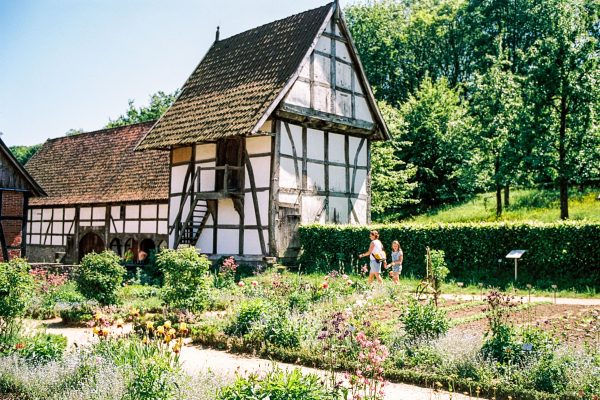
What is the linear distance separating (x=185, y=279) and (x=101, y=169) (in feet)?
73.1

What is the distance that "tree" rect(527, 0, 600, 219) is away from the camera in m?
24.5

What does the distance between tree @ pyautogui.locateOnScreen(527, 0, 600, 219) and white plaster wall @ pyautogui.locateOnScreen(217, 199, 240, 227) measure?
1306 centimetres

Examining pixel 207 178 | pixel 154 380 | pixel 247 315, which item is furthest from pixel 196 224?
pixel 154 380

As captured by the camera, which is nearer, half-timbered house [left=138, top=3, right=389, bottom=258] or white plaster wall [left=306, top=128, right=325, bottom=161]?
half-timbered house [left=138, top=3, right=389, bottom=258]

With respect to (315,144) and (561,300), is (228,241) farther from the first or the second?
(561,300)

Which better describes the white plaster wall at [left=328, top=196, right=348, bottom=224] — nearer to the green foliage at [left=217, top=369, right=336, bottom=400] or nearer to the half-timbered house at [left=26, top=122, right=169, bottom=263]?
the half-timbered house at [left=26, top=122, right=169, bottom=263]

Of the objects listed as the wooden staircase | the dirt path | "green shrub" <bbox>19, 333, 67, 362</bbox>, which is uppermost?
the wooden staircase

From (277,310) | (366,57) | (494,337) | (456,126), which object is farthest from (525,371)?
(366,57)

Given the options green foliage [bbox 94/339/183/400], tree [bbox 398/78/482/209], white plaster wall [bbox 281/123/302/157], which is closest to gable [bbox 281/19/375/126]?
white plaster wall [bbox 281/123/302/157]

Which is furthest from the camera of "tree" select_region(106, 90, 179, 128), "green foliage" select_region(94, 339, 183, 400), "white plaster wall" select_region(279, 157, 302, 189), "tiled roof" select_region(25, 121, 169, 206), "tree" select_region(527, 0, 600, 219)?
"tree" select_region(106, 90, 179, 128)

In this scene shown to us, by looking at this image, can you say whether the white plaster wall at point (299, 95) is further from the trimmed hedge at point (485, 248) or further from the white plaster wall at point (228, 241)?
the white plaster wall at point (228, 241)

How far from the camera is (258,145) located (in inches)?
899

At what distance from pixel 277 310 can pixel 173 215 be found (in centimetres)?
1571

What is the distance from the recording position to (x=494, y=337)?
8.85 meters
